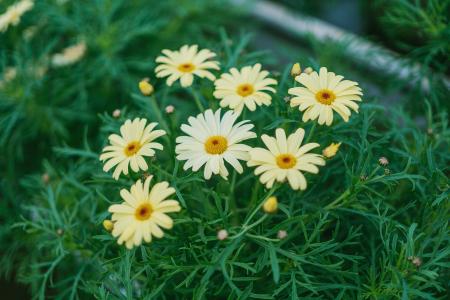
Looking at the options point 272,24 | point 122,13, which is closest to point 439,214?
point 122,13

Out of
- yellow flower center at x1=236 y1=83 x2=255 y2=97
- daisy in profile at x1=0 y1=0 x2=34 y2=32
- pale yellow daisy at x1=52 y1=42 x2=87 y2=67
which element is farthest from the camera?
pale yellow daisy at x1=52 y1=42 x2=87 y2=67

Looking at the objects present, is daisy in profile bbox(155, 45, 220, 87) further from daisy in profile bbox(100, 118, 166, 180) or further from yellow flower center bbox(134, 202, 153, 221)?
yellow flower center bbox(134, 202, 153, 221)

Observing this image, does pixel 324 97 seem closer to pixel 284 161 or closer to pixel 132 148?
pixel 284 161

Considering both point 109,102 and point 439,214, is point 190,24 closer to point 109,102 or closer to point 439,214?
point 109,102

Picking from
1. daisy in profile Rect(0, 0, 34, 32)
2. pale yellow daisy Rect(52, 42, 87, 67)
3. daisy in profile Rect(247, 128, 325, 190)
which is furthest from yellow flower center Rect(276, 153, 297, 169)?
pale yellow daisy Rect(52, 42, 87, 67)

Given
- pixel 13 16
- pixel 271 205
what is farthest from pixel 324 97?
pixel 13 16
